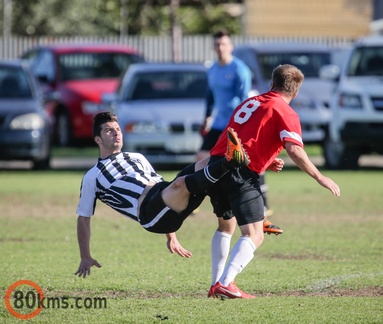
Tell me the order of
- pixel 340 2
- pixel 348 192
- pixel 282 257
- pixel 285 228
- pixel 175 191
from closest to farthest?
pixel 175 191 → pixel 282 257 → pixel 285 228 → pixel 348 192 → pixel 340 2

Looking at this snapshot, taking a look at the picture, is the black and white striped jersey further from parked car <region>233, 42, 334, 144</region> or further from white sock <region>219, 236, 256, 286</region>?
parked car <region>233, 42, 334, 144</region>

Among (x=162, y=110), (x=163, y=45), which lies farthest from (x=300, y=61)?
(x=163, y=45)

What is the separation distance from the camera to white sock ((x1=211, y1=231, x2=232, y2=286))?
319 inches

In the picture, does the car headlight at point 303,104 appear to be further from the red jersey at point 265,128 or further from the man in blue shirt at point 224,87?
the red jersey at point 265,128

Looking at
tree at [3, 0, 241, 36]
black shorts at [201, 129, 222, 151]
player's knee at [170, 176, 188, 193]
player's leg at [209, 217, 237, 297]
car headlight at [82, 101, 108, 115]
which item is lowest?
tree at [3, 0, 241, 36]

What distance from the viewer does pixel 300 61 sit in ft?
71.7

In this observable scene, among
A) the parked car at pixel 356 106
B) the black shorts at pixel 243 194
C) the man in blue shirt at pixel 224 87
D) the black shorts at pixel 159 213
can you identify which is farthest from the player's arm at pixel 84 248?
the parked car at pixel 356 106

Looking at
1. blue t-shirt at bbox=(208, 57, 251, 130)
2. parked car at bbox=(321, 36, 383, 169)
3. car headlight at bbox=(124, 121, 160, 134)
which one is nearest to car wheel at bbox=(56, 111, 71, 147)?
car headlight at bbox=(124, 121, 160, 134)

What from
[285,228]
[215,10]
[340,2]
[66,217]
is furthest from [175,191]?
[215,10]

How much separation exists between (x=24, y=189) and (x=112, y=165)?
9.34m

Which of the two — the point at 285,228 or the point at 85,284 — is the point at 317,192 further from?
the point at 85,284

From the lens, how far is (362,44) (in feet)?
67.5

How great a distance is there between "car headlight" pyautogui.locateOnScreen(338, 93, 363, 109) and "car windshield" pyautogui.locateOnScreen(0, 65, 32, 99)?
5.78 m

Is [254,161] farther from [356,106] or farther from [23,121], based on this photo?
[23,121]
